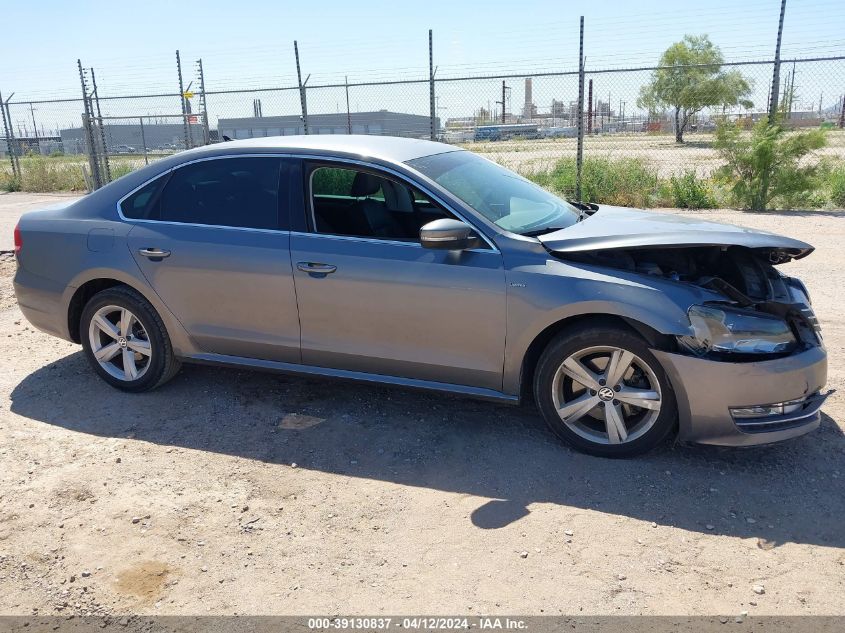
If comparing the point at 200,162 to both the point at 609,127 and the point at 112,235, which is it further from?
the point at 609,127

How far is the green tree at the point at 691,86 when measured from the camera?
728 inches

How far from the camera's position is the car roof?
4.35m

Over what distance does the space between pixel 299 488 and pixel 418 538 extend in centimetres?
80

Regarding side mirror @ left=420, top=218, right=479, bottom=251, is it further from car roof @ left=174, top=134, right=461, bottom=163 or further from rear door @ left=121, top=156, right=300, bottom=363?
rear door @ left=121, top=156, right=300, bottom=363

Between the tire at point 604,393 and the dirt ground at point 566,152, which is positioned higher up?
the dirt ground at point 566,152

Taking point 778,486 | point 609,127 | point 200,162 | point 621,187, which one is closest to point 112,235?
point 200,162

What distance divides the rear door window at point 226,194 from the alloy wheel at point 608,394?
201cm

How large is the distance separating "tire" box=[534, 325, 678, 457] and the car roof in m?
1.55

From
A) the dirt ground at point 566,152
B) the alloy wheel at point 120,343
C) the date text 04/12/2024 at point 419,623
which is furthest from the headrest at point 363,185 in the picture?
the dirt ground at point 566,152

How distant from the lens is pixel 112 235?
188 inches

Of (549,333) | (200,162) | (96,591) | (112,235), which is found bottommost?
(96,591)

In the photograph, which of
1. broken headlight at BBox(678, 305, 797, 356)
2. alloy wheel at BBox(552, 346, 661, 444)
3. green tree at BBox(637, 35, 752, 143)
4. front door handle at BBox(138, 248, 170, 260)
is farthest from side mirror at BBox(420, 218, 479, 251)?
green tree at BBox(637, 35, 752, 143)

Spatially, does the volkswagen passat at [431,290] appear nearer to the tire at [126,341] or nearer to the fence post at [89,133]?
the tire at [126,341]

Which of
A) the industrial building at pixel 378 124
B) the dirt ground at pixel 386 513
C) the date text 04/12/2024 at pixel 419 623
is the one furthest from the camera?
the industrial building at pixel 378 124
